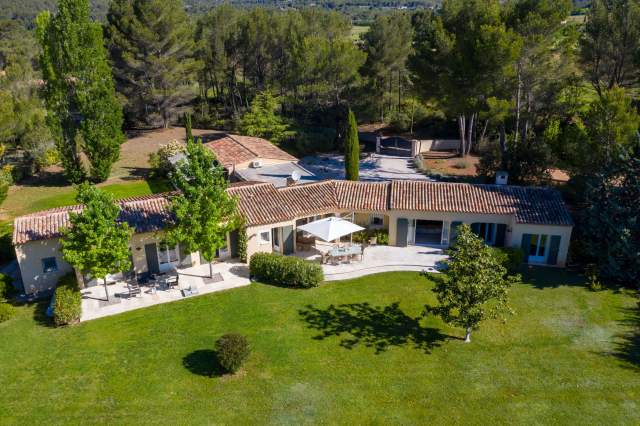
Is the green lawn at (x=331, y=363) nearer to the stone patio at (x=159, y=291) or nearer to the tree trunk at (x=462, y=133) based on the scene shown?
the stone patio at (x=159, y=291)

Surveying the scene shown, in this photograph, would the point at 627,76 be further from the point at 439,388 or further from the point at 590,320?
the point at 439,388

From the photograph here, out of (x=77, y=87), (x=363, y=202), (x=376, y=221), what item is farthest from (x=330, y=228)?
(x=77, y=87)

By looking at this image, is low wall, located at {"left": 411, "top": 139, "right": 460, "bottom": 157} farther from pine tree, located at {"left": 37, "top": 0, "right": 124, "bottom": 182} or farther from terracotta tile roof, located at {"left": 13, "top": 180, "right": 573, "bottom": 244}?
pine tree, located at {"left": 37, "top": 0, "right": 124, "bottom": 182}

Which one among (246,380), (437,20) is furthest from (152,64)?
(246,380)

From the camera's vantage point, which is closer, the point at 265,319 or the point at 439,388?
the point at 439,388

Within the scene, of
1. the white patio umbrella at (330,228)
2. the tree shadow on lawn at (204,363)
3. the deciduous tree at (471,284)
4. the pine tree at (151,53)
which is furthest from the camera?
the pine tree at (151,53)

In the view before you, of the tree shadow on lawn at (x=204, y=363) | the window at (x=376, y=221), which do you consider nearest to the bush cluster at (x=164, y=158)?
the window at (x=376, y=221)
